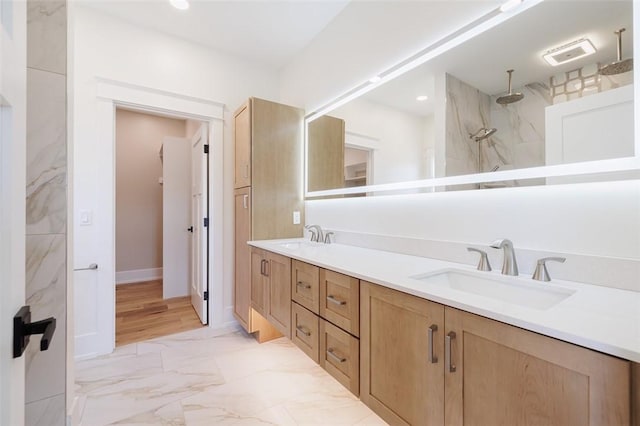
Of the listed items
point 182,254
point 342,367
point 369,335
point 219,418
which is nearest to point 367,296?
point 369,335

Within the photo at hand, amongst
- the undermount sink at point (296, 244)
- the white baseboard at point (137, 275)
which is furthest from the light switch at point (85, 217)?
the white baseboard at point (137, 275)

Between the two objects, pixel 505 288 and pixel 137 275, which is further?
pixel 137 275

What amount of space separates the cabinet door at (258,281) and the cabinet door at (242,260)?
10cm

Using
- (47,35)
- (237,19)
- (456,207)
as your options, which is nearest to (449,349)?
(456,207)

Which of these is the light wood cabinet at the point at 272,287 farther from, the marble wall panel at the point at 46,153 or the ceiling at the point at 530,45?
the ceiling at the point at 530,45

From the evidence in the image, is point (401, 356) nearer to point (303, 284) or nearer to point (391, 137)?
point (303, 284)

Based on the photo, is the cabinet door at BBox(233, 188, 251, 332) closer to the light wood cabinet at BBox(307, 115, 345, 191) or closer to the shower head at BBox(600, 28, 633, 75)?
the light wood cabinet at BBox(307, 115, 345, 191)

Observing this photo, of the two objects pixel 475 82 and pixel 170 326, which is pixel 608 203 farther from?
pixel 170 326

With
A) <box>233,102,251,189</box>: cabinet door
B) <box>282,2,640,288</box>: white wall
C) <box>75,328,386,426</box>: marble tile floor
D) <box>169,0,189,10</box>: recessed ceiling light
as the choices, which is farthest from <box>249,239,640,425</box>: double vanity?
<box>169,0,189,10</box>: recessed ceiling light

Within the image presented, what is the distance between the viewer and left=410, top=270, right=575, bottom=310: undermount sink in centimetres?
103

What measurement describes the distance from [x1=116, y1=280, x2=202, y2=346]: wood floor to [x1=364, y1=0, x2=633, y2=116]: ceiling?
289 centimetres

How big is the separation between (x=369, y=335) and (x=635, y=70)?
4.45 ft

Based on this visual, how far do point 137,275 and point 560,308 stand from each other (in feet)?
17.0

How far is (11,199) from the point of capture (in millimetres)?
512
